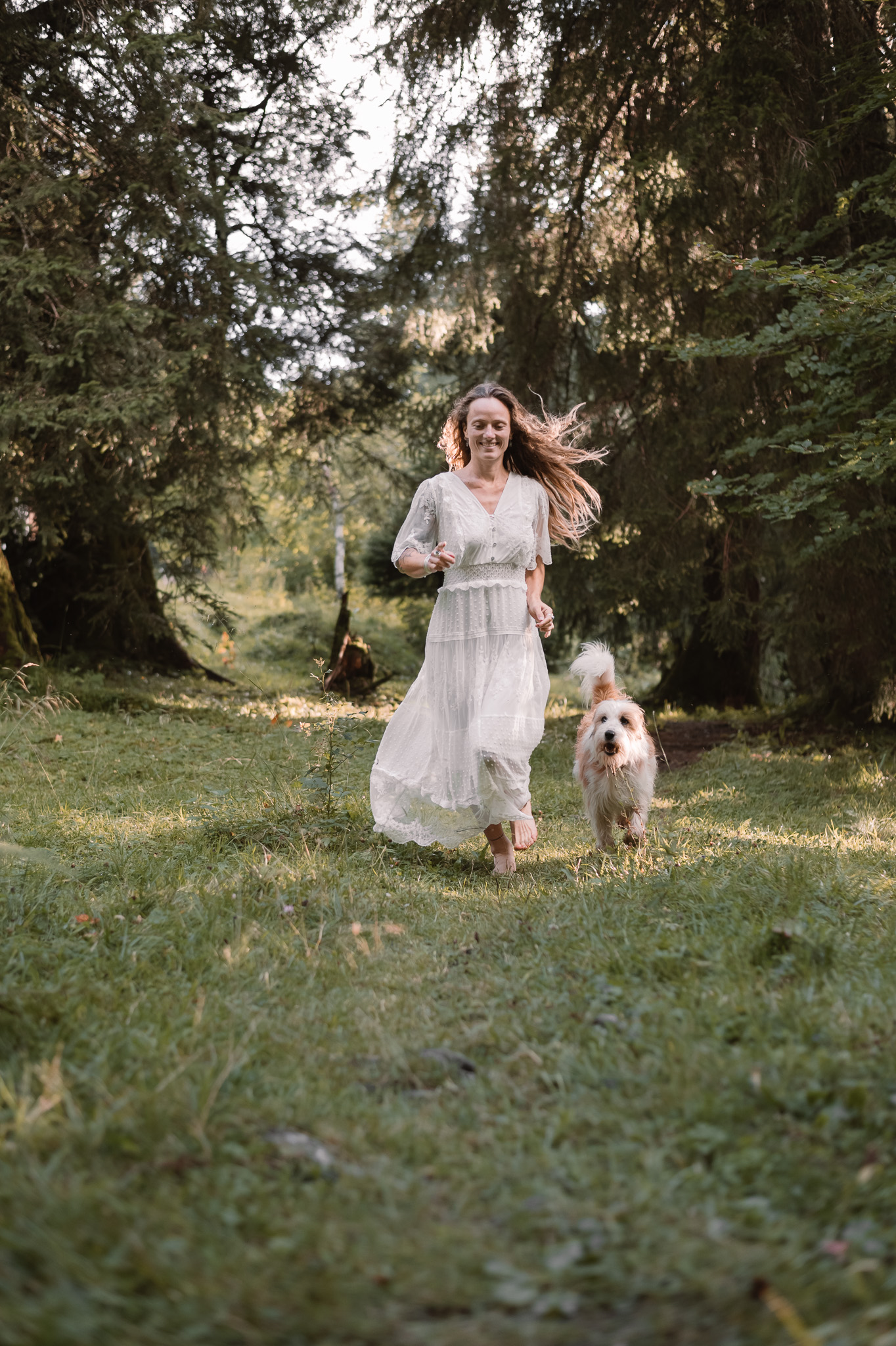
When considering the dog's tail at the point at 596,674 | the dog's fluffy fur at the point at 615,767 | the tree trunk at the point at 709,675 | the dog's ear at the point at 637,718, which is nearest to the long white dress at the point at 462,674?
the dog's fluffy fur at the point at 615,767

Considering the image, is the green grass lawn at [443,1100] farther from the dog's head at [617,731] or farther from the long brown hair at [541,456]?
the long brown hair at [541,456]

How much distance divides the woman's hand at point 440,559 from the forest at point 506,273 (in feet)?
8.95

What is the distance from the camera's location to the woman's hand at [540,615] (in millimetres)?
5965

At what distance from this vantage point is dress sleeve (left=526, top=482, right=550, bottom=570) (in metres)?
6.16

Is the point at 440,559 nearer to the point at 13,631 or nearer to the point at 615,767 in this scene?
the point at 615,767

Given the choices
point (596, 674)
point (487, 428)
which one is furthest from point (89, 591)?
point (487, 428)

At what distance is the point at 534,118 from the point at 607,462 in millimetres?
3474

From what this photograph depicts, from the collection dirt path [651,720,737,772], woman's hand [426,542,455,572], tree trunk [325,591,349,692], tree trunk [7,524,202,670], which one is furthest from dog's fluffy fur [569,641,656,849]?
tree trunk [325,591,349,692]

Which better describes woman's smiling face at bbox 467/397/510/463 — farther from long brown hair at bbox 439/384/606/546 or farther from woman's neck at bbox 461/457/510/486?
long brown hair at bbox 439/384/606/546

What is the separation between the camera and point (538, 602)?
6117 mm

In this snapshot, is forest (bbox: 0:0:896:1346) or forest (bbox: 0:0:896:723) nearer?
forest (bbox: 0:0:896:1346)

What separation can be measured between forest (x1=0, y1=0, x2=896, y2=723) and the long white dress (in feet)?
7.50

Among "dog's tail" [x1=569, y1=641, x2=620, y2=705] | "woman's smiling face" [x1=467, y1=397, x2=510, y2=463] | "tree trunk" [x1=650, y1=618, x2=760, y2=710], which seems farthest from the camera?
"tree trunk" [x1=650, y1=618, x2=760, y2=710]

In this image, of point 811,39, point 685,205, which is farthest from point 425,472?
point 811,39
